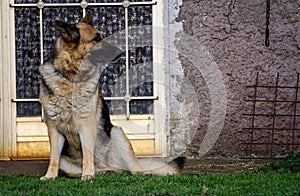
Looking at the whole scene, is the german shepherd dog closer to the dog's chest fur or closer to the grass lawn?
the dog's chest fur

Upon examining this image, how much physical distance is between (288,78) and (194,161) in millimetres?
1395

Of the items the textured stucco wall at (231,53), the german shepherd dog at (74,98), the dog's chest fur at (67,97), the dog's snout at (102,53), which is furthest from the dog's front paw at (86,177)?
the textured stucco wall at (231,53)

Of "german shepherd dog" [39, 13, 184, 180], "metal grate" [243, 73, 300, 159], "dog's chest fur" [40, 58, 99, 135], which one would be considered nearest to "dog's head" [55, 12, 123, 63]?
"german shepherd dog" [39, 13, 184, 180]

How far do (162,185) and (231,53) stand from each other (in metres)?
2.69

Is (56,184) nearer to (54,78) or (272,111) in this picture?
(54,78)

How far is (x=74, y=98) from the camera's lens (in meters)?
6.04

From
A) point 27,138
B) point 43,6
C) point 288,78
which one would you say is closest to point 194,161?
point 288,78

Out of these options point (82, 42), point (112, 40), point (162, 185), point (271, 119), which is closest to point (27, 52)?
point (112, 40)

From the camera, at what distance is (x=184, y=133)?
7676 millimetres

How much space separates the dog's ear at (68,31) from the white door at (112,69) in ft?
5.49

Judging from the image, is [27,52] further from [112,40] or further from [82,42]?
[82,42]

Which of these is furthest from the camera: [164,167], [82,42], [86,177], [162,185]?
[164,167]

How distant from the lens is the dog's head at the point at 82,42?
19.7 feet

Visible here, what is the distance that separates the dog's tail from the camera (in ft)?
20.7
